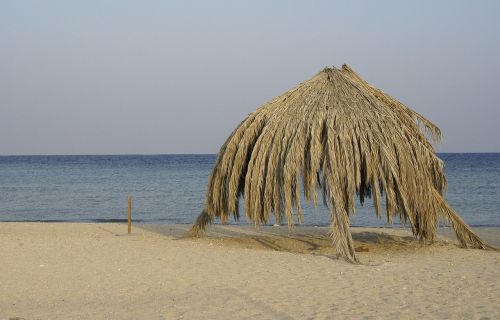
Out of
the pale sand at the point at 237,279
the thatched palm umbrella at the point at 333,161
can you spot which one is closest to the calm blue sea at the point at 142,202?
the pale sand at the point at 237,279

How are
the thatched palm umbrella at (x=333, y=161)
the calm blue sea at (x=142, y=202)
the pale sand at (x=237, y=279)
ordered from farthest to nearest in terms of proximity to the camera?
the calm blue sea at (x=142, y=202)
the thatched palm umbrella at (x=333, y=161)
the pale sand at (x=237, y=279)

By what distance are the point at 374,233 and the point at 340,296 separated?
8.03m

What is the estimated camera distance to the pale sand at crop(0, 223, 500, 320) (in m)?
9.30

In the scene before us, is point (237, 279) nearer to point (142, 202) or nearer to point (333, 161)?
point (333, 161)

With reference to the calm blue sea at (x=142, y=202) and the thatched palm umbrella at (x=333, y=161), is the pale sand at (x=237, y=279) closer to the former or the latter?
the thatched palm umbrella at (x=333, y=161)

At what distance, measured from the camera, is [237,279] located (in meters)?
11.4

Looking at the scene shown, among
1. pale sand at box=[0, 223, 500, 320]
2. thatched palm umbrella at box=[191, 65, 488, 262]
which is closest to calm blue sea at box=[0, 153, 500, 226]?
pale sand at box=[0, 223, 500, 320]

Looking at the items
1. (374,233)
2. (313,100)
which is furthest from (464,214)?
(313,100)

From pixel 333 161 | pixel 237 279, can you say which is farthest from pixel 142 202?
pixel 237 279

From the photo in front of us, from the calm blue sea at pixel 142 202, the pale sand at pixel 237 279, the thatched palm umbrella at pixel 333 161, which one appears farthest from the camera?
the calm blue sea at pixel 142 202

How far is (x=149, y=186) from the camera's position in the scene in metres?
46.8

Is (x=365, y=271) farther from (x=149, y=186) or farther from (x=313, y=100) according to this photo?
(x=149, y=186)

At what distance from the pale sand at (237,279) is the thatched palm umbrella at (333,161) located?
0.92 m

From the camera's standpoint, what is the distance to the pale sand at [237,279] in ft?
30.5
